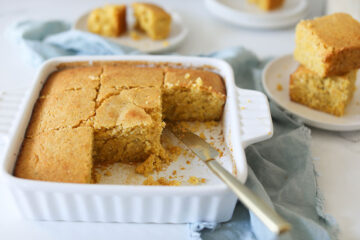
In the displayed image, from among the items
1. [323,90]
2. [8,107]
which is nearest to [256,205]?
[323,90]

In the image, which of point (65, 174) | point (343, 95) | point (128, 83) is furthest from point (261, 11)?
point (65, 174)

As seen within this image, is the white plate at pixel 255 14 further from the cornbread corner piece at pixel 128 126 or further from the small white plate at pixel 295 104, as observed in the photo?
the cornbread corner piece at pixel 128 126

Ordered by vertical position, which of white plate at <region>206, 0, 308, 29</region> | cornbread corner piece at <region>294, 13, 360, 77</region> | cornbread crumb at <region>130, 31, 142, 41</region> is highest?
cornbread corner piece at <region>294, 13, 360, 77</region>

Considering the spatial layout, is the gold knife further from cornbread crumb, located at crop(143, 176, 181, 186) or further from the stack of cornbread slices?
the stack of cornbread slices

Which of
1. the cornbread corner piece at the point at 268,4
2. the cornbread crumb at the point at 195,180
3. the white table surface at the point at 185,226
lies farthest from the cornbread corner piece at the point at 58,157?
the cornbread corner piece at the point at 268,4

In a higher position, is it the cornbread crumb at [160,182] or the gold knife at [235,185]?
the gold knife at [235,185]

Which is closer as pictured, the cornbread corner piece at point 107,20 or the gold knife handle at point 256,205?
the gold knife handle at point 256,205

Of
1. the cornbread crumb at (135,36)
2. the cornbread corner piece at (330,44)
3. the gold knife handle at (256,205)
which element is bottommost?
the cornbread crumb at (135,36)

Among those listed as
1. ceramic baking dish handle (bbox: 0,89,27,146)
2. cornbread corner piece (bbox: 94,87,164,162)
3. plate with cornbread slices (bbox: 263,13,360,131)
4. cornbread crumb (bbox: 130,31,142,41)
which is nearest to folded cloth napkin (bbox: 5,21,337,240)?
plate with cornbread slices (bbox: 263,13,360,131)
